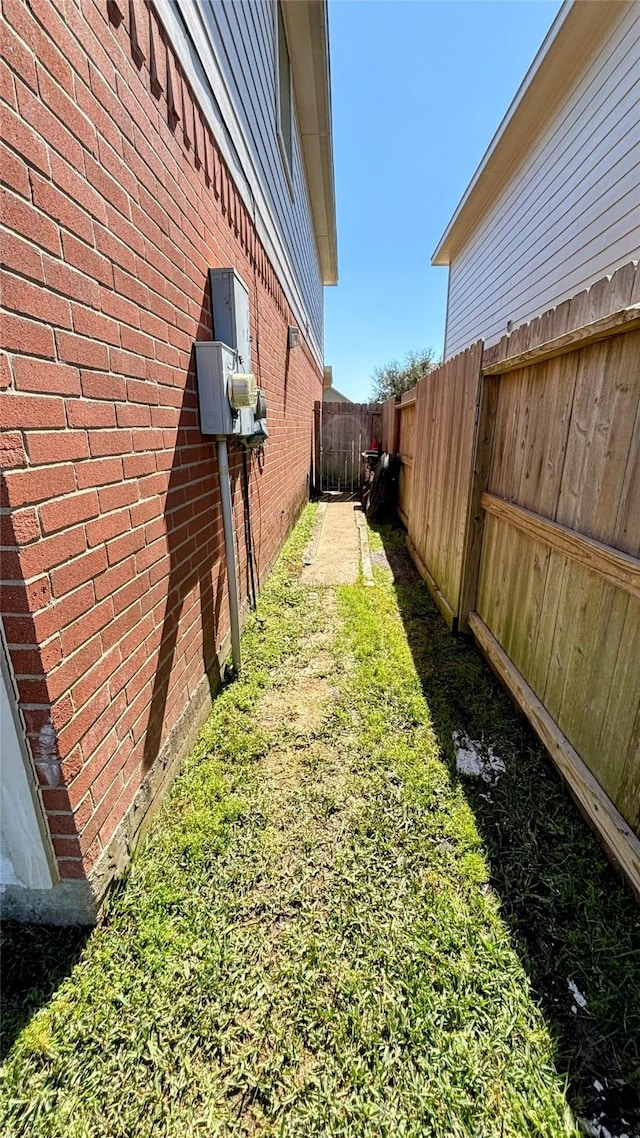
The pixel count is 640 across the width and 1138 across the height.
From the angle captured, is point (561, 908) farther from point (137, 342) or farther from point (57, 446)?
point (137, 342)

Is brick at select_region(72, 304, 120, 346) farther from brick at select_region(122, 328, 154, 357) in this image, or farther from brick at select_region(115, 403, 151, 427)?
brick at select_region(115, 403, 151, 427)

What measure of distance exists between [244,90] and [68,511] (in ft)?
11.7

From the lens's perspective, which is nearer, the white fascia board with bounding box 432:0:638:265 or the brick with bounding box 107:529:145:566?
the brick with bounding box 107:529:145:566

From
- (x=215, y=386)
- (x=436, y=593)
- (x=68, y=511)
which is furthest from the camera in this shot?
(x=436, y=593)

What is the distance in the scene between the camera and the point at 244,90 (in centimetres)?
308

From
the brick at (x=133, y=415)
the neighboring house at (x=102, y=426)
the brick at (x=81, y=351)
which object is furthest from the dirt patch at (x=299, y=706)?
the brick at (x=81, y=351)

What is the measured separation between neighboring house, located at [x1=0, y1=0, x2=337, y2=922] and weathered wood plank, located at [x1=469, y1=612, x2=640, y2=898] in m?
1.67

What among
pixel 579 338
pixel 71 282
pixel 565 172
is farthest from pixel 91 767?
pixel 565 172

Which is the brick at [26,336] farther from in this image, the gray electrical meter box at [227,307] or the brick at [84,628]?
the gray electrical meter box at [227,307]

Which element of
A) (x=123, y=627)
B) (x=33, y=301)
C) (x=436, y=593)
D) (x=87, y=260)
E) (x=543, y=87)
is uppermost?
(x=543, y=87)

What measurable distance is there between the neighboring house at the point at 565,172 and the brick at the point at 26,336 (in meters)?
4.41

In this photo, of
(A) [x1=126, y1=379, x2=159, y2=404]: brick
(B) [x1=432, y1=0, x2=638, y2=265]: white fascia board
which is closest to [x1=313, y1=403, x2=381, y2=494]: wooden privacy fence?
(B) [x1=432, y1=0, x2=638, y2=265]: white fascia board

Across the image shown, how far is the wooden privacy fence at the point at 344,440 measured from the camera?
11.7 metres

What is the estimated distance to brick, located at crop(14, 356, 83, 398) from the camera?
1061 millimetres
